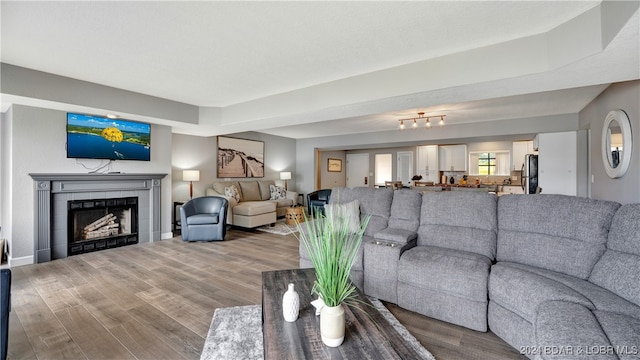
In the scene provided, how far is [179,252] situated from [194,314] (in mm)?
2141

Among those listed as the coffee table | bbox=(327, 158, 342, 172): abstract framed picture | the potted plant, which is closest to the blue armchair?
the coffee table

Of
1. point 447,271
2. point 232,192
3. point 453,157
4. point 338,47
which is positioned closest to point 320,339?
point 447,271

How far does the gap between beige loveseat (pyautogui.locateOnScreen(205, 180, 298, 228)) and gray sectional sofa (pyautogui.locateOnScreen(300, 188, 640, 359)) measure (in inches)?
113

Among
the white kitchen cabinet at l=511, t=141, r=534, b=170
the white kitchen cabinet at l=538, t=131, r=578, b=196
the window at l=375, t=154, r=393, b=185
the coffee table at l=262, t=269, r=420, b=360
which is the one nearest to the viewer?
the coffee table at l=262, t=269, r=420, b=360

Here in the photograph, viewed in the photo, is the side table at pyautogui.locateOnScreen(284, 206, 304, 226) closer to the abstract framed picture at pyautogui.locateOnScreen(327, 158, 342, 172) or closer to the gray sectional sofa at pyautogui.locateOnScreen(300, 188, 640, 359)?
the gray sectional sofa at pyautogui.locateOnScreen(300, 188, 640, 359)

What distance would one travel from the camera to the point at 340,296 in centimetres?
127

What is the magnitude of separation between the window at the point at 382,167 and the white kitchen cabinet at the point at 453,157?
2361 millimetres

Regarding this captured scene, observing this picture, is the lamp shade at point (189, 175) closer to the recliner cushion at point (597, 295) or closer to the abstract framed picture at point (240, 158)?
the abstract framed picture at point (240, 158)

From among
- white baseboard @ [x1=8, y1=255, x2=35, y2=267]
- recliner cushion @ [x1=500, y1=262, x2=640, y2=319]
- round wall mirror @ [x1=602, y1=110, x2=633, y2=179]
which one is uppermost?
round wall mirror @ [x1=602, y1=110, x2=633, y2=179]

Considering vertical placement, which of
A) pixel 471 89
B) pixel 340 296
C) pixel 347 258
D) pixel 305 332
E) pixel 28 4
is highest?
pixel 28 4

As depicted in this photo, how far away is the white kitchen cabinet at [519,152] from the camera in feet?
25.6

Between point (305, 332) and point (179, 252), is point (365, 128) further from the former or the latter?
point (305, 332)

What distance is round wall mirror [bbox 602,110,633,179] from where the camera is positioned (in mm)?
2795

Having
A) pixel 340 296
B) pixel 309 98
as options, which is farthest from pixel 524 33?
pixel 340 296
